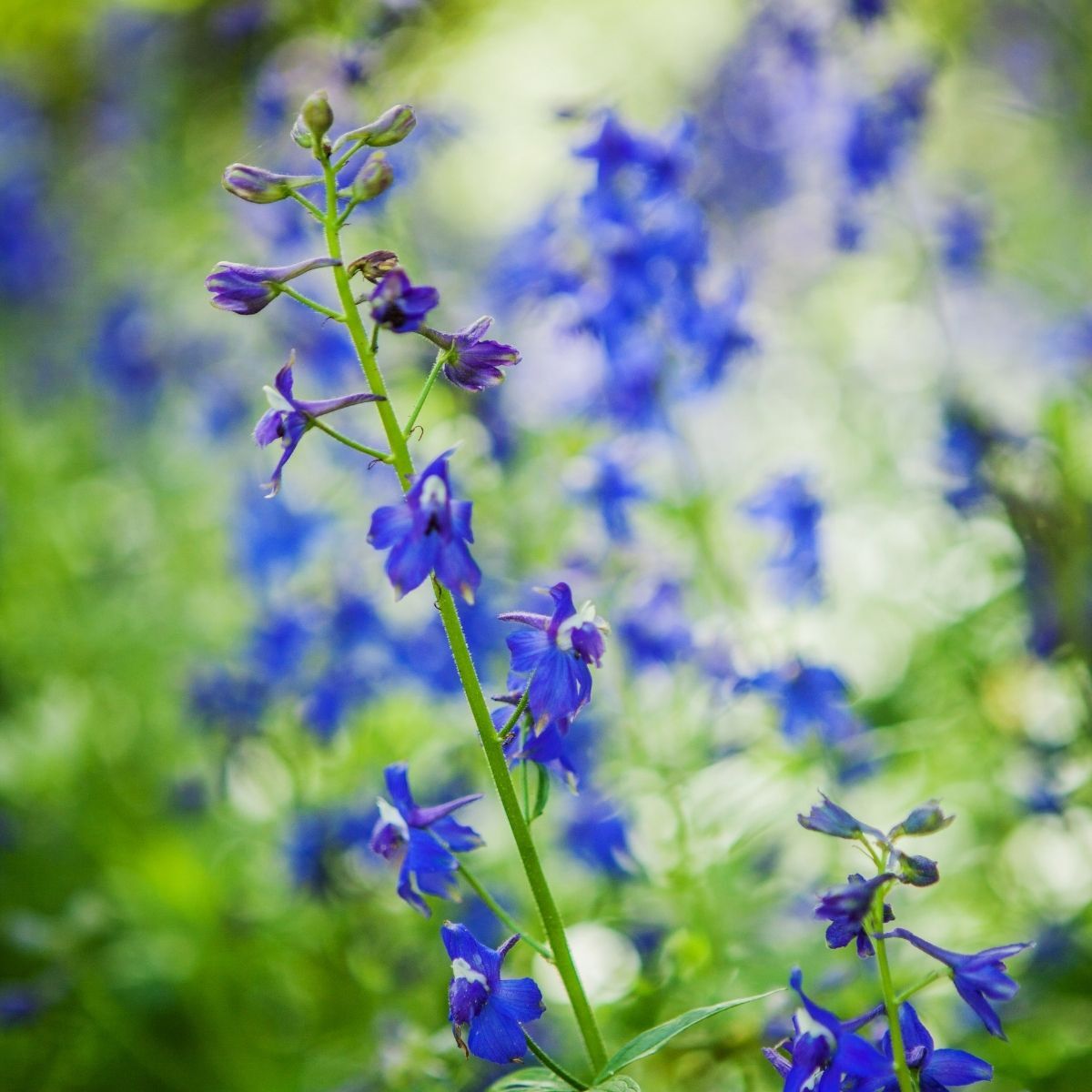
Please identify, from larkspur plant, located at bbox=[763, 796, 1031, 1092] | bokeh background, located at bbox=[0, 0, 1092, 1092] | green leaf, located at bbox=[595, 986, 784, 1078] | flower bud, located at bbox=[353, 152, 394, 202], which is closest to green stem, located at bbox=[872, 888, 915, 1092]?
larkspur plant, located at bbox=[763, 796, 1031, 1092]

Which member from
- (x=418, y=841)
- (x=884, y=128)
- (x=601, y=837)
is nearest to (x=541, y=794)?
(x=418, y=841)

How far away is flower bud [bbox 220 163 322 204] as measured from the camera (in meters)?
1.23

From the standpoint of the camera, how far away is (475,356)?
122 cm

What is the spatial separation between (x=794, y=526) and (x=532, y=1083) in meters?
1.31

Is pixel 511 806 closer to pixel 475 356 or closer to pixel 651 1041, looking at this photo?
pixel 651 1041

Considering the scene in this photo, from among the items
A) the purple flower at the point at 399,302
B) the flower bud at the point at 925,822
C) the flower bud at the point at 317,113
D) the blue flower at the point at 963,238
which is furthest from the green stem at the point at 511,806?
the blue flower at the point at 963,238

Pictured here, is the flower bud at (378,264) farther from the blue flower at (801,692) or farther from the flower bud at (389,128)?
the blue flower at (801,692)

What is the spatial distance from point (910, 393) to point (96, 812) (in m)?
2.91

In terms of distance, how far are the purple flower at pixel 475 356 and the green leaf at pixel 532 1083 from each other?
77 centimetres

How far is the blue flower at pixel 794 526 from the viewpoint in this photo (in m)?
2.24

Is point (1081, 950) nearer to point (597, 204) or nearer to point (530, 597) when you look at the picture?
point (530, 597)

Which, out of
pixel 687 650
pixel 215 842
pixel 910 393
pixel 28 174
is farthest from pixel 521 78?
pixel 687 650

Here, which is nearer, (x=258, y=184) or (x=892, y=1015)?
(x=892, y=1015)

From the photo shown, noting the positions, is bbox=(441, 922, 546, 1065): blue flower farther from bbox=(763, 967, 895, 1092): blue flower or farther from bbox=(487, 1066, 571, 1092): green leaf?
bbox=(763, 967, 895, 1092): blue flower
